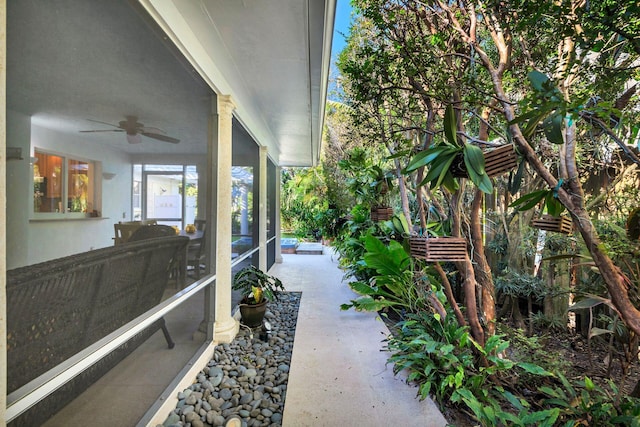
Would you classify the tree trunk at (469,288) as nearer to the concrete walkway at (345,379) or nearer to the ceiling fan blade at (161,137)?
the concrete walkway at (345,379)

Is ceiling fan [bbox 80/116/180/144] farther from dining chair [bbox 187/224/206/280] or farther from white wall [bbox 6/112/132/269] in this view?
dining chair [bbox 187/224/206/280]

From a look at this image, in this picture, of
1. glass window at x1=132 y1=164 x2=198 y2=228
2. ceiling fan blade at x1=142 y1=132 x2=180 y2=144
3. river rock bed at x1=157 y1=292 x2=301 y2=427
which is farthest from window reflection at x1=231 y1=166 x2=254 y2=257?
ceiling fan blade at x1=142 y1=132 x2=180 y2=144

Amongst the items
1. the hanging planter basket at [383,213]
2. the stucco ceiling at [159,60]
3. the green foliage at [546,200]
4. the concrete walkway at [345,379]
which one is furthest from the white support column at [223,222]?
the green foliage at [546,200]

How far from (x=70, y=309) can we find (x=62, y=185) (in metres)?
0.53

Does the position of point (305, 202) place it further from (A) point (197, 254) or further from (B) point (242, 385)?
(B) point (242, 385)

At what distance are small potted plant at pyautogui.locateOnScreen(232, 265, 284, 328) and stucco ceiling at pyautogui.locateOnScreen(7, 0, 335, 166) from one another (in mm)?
1556

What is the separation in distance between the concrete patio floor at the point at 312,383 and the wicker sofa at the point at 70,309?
0.10m

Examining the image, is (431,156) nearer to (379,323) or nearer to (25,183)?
(25,183)

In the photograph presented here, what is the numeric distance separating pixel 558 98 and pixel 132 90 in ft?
6.73

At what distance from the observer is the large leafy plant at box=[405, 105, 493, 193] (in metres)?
1.42

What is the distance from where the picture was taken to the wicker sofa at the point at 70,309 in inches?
39.4

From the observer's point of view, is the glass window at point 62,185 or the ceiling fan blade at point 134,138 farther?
the ceiling fan blade at point 134,138

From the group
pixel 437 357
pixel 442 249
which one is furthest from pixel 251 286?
pixel 442 249

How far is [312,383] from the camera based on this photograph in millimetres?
2195
